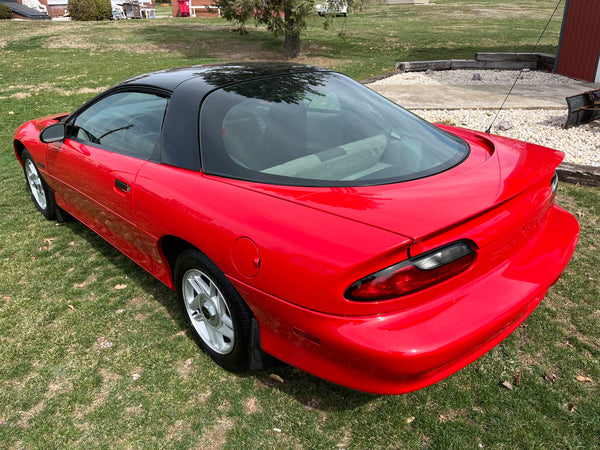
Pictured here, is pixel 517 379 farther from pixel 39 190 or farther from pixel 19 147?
pixel 19 147

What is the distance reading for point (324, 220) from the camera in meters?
1.88

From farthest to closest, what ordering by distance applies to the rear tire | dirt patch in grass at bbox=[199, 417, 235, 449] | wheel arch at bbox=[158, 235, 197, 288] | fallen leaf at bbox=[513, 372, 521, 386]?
1. the rear tire
2. wheel arch at bbox=[158, 235, 197, 288]
3. fallen leaf at bbox=[513, 372, 521, 386]
4. dirt patch in grass at bbox=[199, 417, 235, 449]

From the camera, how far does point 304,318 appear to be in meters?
1.86

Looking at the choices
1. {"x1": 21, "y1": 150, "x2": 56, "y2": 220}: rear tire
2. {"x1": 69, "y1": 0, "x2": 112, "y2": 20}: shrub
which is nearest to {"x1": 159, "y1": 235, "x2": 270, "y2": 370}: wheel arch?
{"x1": 21, "y1": 150, "x2": 56, "y2": 220}: rear tire

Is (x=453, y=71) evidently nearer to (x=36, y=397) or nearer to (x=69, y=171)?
(x=69, y=171)

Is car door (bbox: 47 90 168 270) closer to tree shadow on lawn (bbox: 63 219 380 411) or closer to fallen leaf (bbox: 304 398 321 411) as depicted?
tree shadow on lawn (bbox: 63 219 380 411)

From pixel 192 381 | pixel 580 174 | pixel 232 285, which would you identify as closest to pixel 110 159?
pixel 232 285

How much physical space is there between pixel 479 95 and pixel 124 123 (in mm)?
8044

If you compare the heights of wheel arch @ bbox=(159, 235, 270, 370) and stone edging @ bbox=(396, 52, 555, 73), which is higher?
stone edging @ bbox=(396, 52, 555, 73)

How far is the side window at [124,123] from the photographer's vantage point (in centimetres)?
282

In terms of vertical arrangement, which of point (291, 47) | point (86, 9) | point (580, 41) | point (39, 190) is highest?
point (86, 9)

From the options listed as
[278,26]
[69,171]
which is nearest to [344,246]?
[69,171]

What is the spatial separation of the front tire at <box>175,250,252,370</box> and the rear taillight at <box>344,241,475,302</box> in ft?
2.28

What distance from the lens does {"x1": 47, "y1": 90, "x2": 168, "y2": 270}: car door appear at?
283 centimetres
